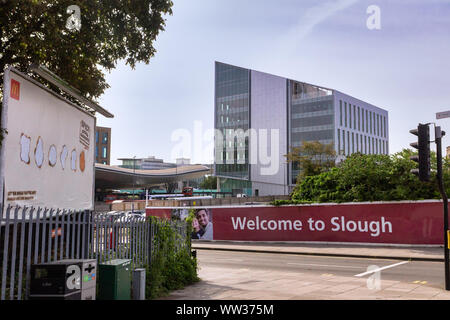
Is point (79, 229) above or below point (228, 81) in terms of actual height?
below

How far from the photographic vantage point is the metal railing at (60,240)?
21.6 ft

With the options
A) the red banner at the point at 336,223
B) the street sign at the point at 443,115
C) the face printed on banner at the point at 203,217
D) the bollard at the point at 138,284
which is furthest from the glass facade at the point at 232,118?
the bollard at the point at 138,284

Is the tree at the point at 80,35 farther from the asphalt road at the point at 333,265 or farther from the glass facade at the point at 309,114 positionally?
the glass facade at the point at 309,114

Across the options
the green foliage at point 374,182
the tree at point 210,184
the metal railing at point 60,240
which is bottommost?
the metal railing at point 60,240

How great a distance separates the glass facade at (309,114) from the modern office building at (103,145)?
67.6 metres

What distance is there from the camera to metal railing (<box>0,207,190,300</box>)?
6.58 metres

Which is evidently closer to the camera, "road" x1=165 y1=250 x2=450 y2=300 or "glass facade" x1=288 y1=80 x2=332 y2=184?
"road" x1=165 y1=250 x2=450 y2=300

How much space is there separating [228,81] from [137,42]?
8296 centimetres

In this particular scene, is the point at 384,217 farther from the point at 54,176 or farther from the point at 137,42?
the point at 54,176

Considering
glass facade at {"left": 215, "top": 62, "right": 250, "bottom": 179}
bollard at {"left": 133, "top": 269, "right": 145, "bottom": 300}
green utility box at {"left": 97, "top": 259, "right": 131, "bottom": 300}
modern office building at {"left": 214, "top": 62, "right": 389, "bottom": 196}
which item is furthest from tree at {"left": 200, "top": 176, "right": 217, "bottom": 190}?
green utility box at {"left": 97, "top": 259, "right": 131, "bottom": 300}

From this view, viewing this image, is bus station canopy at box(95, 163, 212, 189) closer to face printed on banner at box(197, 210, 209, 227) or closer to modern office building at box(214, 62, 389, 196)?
modern office building at box(214, 62, 389, 196)

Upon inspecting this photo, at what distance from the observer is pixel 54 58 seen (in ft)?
36.0

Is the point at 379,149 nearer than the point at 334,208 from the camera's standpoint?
No

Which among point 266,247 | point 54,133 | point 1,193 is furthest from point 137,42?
point 266,247
